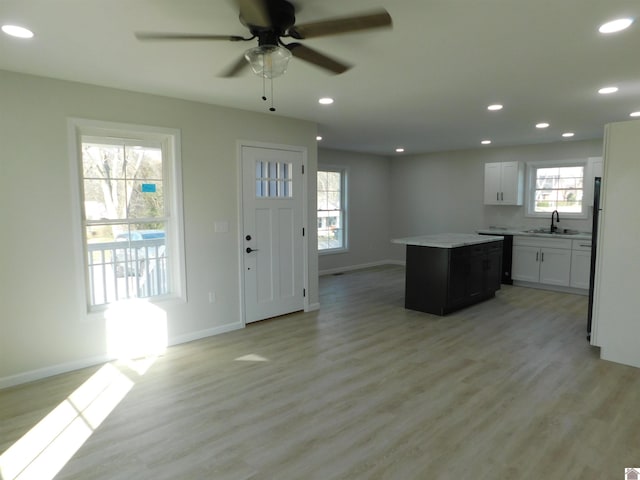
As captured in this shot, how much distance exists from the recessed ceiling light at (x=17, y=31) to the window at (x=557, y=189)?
7.35 m

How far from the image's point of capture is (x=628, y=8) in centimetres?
214

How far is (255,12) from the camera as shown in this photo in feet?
6.06

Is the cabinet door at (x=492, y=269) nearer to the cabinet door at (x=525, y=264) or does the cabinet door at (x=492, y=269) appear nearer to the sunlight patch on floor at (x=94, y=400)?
the cabinet door at (x=525, y=264)

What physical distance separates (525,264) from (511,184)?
1465 millimetres

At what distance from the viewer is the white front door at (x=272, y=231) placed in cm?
471

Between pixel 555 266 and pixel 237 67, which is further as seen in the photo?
pixel 555 266

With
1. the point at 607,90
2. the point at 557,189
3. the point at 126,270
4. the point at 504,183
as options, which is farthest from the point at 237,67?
the point at 557,189

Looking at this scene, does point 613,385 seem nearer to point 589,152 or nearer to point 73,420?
point 73,420

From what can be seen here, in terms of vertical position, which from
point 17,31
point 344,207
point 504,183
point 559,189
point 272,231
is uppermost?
point 17,31

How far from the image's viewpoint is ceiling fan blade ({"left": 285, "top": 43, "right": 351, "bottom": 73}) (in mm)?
2207

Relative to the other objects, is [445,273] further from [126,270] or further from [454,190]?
[454,190]

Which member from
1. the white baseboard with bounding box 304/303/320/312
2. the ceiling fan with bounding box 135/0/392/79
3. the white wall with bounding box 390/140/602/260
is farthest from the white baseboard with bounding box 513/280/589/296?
the ceiling fan with bounding box 135/0/392/79

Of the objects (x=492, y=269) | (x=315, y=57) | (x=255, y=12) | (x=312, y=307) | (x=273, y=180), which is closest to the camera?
(x=255, y=12)

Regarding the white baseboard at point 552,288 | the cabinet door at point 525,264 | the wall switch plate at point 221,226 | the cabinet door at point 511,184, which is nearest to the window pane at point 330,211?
the cabinet door at point 511,184
